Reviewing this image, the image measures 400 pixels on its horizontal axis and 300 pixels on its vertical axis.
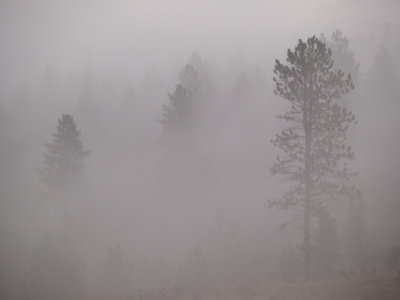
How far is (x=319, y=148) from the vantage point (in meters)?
17.3

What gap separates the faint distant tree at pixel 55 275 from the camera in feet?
76.9

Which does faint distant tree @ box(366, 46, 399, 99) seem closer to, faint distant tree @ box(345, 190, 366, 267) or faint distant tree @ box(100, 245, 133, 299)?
faint distant tree @ box(345, 190, 366, 267)

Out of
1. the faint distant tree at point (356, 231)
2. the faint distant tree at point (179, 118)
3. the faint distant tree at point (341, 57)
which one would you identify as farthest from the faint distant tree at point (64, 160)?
the faint distant tree at point (341, 57)

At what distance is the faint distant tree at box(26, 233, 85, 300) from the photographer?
23453mm

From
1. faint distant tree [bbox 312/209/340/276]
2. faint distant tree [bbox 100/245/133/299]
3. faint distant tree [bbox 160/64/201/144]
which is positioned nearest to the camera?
faint distant tree [bbox 312/209/340/276]

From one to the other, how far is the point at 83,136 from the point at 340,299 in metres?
56.2

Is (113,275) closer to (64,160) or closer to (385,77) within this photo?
(64,160)

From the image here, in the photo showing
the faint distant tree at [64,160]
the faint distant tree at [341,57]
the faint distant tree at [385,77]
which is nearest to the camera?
the faint distant tree at [64,160]

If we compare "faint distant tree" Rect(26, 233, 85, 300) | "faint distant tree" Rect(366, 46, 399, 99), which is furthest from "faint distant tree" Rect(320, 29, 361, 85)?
"faint distant tree" Rect(26, 233, 85, 300)

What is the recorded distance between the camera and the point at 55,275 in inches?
936

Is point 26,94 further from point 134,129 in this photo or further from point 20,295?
point 20,295

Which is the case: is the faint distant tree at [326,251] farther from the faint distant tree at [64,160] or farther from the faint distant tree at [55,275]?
the faint distant tree at [64,160]

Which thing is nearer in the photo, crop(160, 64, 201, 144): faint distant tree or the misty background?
the misty background

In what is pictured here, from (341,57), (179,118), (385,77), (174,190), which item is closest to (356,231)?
(341,57)
